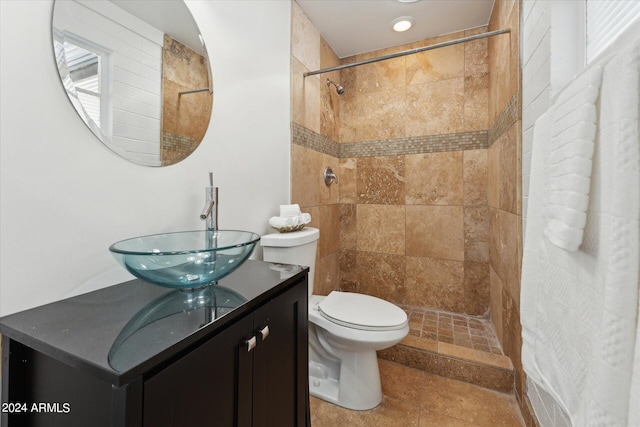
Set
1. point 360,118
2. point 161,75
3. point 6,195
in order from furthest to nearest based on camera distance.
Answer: point 360,118 < point 161,75 < point 6,195

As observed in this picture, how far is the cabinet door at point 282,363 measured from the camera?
80 cm

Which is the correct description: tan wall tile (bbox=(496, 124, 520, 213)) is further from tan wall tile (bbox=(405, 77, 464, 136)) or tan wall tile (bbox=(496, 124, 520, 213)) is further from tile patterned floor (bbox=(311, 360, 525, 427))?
tile patterned floor (bbox=(311, 360, 525, 427))

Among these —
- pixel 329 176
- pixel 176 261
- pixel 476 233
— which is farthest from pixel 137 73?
pixel 476 233

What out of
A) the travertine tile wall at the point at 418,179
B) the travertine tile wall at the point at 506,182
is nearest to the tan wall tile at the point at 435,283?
the travertine tile wall at the point at 418,179

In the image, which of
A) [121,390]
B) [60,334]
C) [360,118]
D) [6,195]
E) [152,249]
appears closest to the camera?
[121,390]

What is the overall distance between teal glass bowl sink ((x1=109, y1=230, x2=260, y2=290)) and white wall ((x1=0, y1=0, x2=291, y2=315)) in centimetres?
8

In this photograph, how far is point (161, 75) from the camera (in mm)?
1065

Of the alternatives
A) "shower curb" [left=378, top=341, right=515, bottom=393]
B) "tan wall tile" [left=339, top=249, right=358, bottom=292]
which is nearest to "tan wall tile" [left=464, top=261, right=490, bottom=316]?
"shower curb" [left=378, top=341, right=515, bottom=393]

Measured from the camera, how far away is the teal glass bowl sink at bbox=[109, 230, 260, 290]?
713 mm

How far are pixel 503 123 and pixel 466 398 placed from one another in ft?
5.19

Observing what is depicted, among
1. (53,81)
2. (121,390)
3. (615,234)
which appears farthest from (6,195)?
(615,234)

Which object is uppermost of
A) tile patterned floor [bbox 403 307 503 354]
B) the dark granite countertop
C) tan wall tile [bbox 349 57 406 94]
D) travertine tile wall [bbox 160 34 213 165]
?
tan wall tile [bbox 349 57 406 94]

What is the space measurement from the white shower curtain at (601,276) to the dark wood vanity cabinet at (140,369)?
73cm

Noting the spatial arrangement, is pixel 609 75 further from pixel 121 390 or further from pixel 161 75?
pixel 161 75
